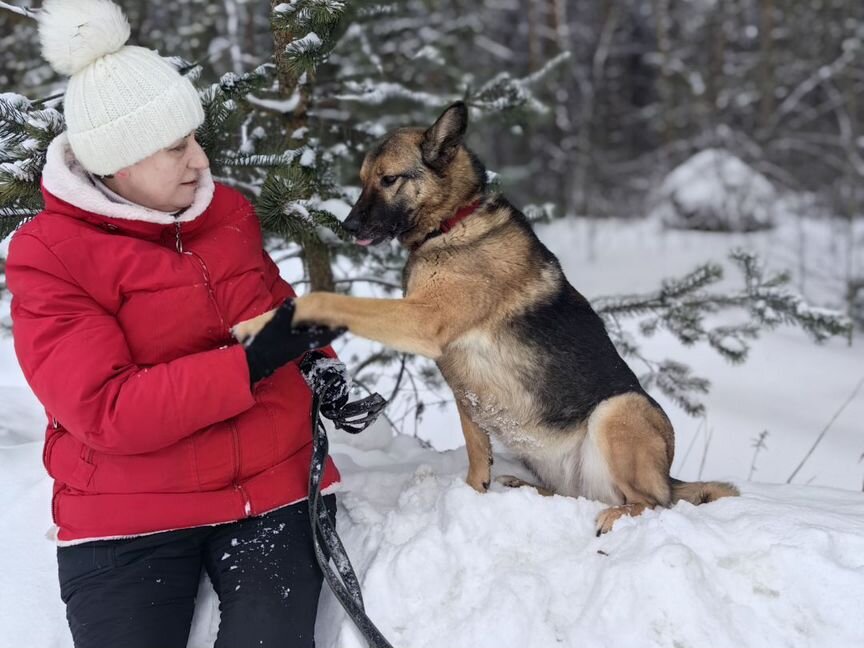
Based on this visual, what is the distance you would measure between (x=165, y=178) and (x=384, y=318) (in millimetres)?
814

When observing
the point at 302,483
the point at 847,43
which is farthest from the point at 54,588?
the point at 847,43

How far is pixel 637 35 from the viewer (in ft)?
67.1

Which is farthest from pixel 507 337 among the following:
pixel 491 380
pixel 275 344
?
pixel 275 344

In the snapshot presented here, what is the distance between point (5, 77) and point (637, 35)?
19.4 metres

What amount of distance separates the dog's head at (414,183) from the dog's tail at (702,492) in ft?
4.62

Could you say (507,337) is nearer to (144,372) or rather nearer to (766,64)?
(144,372)

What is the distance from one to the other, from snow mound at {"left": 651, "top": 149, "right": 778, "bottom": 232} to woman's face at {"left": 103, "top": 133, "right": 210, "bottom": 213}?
11516 mm

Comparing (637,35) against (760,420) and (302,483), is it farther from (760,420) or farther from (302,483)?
(302,483)

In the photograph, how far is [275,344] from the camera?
6.46 feet

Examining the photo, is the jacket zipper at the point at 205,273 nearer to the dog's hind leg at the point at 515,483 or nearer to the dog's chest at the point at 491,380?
the dog's chest at the point at 491,380

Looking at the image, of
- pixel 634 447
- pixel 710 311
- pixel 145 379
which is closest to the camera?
pixel 145 379

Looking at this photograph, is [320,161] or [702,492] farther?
[320,161]

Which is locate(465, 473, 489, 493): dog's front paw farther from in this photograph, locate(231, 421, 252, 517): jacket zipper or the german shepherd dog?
locate(231, 421, 252, 517): jacket zipper

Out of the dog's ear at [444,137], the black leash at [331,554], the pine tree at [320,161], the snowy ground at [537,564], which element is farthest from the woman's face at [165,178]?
the snowy ground at [537,564]
